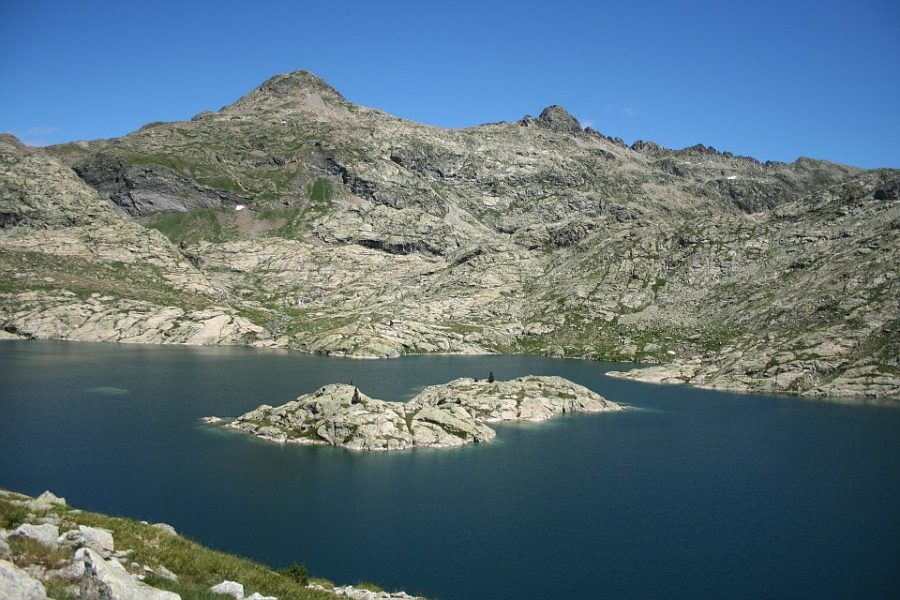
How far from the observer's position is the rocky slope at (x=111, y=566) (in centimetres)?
2375

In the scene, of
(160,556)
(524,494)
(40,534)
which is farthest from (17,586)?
(524,494)

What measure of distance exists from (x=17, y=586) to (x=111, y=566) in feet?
15.4

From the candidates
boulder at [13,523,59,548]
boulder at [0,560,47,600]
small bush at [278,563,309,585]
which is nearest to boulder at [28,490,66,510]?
boulder at [13,523,59,548]

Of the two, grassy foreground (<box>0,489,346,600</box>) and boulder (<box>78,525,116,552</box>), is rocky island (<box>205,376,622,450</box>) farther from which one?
boulder (<box>78,525,116,552</box>)

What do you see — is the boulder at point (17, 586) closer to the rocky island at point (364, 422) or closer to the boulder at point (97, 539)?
the boulder at point (97, 539)

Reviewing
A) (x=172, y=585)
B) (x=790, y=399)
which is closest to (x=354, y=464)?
(x=172, y=585)

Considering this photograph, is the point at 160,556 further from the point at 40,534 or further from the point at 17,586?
the point at 17,586

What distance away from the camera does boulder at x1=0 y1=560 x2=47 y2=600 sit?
69.9 feet

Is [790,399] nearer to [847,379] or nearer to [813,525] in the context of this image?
[847,379]

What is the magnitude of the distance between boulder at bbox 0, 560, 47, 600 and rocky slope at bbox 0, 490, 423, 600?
0.09 feet

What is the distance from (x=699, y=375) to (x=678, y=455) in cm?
8604

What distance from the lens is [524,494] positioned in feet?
267

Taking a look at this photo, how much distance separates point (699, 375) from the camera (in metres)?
183

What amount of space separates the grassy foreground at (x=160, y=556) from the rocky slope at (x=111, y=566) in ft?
0.13
